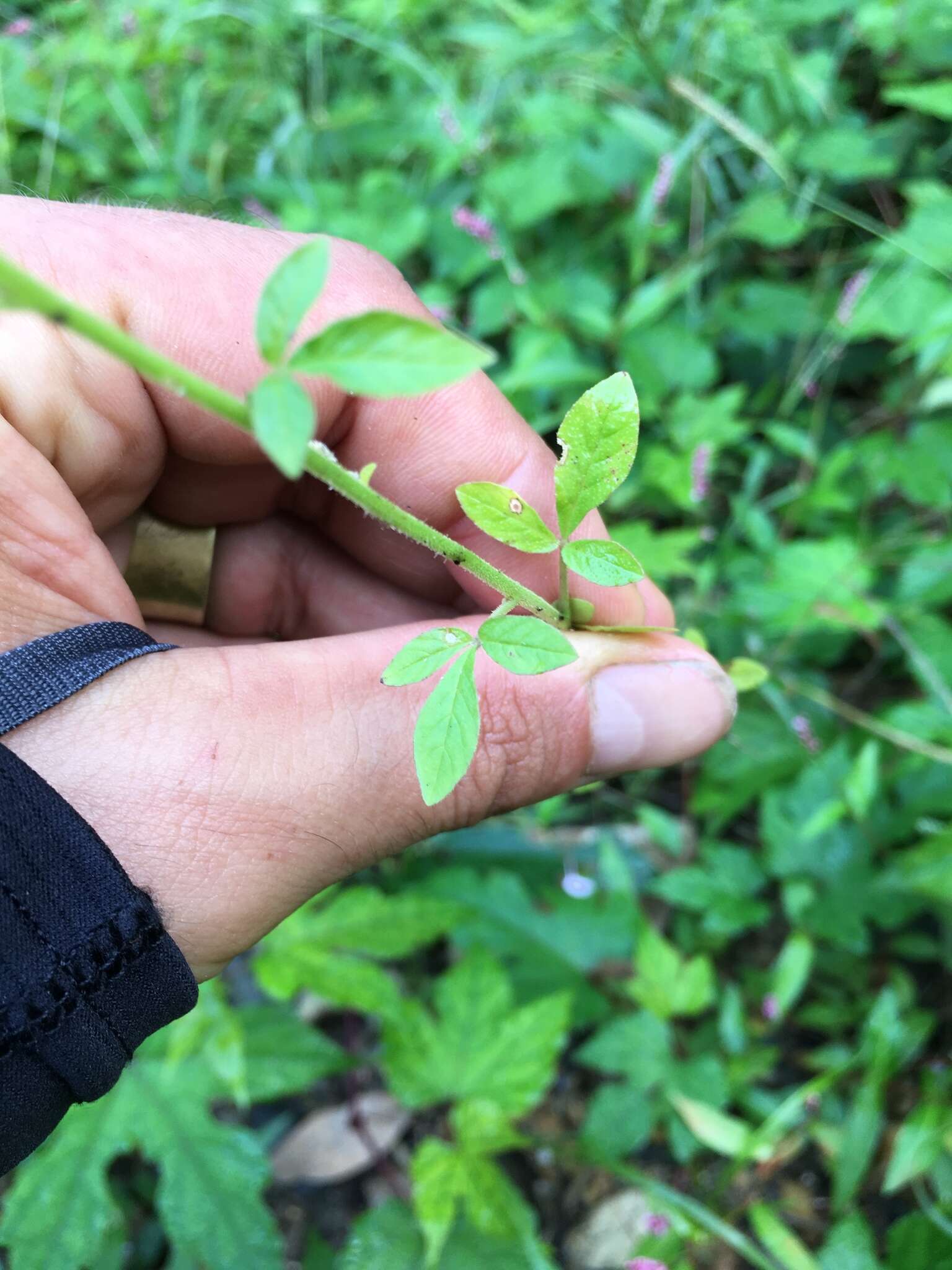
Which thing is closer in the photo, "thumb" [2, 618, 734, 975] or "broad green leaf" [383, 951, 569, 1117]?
"thumb" [2, 618, 734, 975]

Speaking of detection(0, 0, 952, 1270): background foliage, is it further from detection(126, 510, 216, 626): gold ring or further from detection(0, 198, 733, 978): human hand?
detection(126, 510, 216, 626): gold ring

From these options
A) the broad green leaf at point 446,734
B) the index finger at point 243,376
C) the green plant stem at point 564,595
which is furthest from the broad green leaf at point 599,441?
the index finger at point 243,376

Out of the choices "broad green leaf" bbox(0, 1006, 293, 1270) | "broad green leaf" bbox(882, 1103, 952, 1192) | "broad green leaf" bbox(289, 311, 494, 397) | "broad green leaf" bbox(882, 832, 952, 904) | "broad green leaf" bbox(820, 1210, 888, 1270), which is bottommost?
"broad green leaf" bbox(0, 1006, 293, 1270)

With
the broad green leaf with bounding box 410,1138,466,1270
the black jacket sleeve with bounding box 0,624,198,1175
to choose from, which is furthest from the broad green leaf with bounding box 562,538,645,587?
the broad green leaf with bounding box 410,1138,466,1270

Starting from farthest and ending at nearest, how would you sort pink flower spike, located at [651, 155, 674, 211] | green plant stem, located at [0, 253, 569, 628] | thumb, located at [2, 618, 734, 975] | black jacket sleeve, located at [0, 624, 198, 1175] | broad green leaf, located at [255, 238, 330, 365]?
pink flower spike, located at [651, 155, 674, 211] → thumb, located at [2, 618, 734, 975] → black jacket sleeve, located at [0, 624, 198, 1175] → broad green leaf, located at [255, 238, 330, 365] → green plant stem, located at [0, 253, 569, 628]

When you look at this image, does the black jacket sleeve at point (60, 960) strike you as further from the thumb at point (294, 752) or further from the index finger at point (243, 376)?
the index finger at point (243, 376)

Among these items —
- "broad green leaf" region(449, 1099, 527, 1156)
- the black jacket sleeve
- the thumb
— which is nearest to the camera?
the black jacket sleeve

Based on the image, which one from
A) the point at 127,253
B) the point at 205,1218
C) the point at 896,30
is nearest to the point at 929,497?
the point at 896,30

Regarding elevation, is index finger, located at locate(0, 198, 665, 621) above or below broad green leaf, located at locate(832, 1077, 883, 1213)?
above
